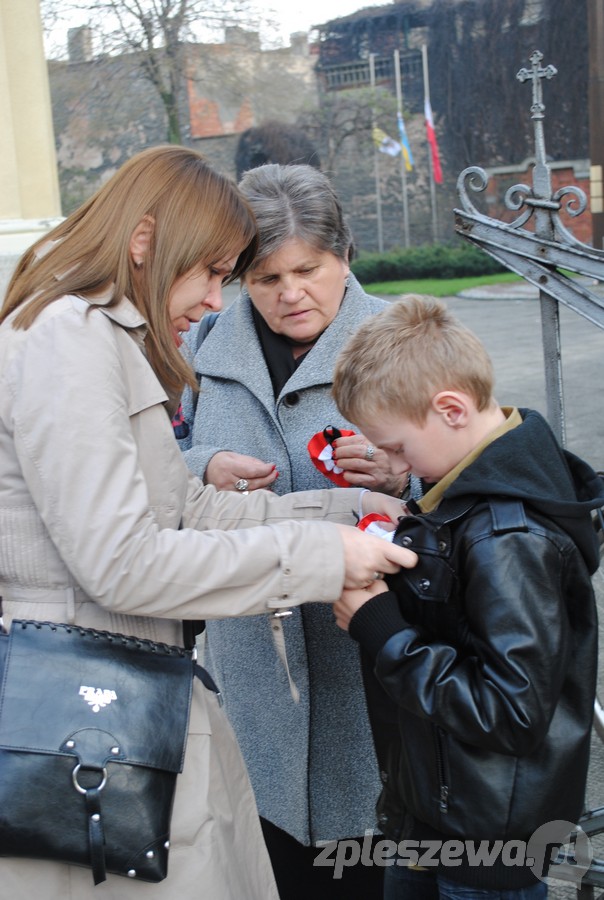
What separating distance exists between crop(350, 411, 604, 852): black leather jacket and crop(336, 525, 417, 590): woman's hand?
0.04m

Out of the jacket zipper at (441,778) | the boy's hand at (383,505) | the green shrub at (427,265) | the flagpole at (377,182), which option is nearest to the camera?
the jacket zipper at (441,778)

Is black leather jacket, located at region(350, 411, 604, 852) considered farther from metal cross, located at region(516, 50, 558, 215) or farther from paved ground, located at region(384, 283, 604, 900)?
paved ground, located at region(384, 283, 604, 900)

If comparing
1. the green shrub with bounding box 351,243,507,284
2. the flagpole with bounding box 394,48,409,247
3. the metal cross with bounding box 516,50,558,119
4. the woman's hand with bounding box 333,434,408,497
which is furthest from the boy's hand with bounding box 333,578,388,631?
the flagpole with bounding box 394,48,409,247

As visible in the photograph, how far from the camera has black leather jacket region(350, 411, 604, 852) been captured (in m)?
1.61

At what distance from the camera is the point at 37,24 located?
5.35m

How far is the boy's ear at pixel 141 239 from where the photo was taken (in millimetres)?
1746

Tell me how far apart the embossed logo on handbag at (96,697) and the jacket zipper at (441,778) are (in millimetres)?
551

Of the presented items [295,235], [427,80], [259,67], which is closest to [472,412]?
[295,235]

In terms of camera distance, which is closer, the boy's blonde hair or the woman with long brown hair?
the woman with long brown hair

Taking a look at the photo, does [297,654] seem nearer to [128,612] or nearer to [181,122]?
[128,612]

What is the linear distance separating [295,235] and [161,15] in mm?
24364

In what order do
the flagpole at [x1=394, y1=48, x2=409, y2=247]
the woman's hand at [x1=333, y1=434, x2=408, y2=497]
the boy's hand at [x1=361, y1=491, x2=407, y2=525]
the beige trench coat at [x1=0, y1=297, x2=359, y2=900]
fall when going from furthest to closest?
the flagpole at [x1=394, y1=48, x2=409, y2=247] → the woman's hand at [x1=333, y1=434, x2=408, y2=497] → the boy's hand at [x1=361, y1=491, x2=407, y2=525] → the beige trench coat at [x1=0, y1=297, x2=359, y2=900]

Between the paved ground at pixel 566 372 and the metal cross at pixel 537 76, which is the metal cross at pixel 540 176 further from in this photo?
the paved ground at pixel 566 372

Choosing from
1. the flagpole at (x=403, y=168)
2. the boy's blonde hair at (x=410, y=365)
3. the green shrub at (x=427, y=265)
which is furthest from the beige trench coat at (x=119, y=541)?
the flagpole at (x=403, y=168)
